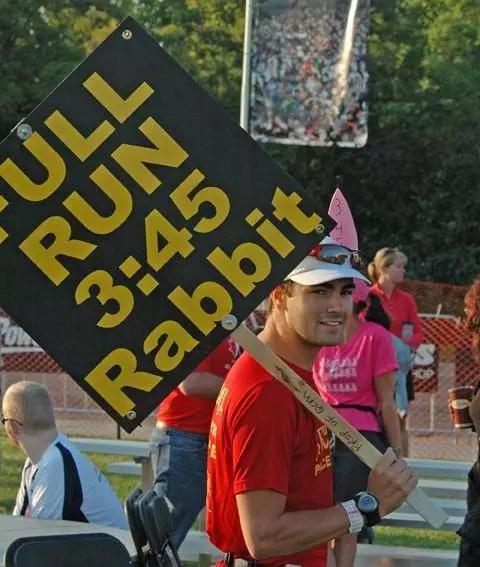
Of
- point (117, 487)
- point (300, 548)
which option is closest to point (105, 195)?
point (300, 548)

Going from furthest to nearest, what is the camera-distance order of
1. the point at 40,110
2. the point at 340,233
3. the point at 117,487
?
the point at 117,487 < the point at 340,233 < the point at 40,110

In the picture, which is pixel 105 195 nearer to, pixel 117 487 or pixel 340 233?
pixel 340 233

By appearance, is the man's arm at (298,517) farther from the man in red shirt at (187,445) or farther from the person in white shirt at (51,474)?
the man in red shirt at (187,445)

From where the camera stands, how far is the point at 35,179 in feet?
11.7

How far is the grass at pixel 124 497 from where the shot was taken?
9961mm

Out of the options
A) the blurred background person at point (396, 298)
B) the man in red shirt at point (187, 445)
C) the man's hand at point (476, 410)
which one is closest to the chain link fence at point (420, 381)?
the blurred background person at point (396, 298)

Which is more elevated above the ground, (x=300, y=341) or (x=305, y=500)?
(x=300, y=341)

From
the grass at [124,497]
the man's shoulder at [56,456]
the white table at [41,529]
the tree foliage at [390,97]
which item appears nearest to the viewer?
the white table at [41,529]

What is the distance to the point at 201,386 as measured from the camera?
7133 millimetres

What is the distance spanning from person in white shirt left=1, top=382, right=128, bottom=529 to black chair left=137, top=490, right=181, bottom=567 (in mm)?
2734

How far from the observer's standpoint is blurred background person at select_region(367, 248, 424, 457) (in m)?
12.1

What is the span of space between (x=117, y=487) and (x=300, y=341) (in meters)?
8.26

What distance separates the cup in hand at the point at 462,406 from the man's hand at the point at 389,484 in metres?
2.23

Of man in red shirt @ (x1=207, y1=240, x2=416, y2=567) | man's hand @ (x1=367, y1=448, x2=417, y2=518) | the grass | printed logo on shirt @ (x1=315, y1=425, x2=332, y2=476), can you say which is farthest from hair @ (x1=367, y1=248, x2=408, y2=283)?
man's hand @ (x1=367, y1=448, x2=417, y2=518)
